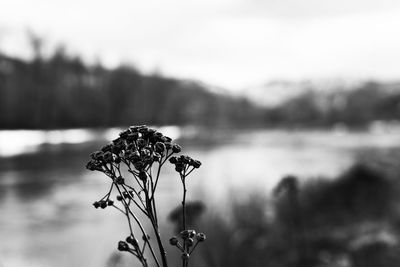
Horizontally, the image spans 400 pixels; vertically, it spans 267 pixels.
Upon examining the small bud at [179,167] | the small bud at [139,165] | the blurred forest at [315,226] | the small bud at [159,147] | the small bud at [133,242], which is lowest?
the blurred forest at [315,226]

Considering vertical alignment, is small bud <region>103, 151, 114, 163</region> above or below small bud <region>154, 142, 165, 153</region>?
below

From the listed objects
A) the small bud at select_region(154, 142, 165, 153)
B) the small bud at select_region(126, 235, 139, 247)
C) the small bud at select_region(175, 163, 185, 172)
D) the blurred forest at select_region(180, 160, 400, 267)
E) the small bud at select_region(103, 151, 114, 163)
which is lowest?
the blurred forest at select_region(180, 160, 400, 267)

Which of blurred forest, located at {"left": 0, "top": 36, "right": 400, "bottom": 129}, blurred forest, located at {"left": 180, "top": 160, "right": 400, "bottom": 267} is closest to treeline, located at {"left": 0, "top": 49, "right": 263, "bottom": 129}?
blurred forest, located at {"left": 0, "top": 36, "right": 400, "bottom": 129}

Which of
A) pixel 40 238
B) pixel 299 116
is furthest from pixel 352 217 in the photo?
pixel 299 116

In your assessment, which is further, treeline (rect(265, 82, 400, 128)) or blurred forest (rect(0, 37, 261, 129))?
treeline (rect(265, 82, 400, 128))

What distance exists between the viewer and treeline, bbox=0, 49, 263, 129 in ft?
234

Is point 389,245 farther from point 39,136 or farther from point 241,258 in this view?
point 39,136

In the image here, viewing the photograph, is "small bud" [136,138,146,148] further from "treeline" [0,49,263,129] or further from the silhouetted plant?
"treeline" [0,49,263,129]

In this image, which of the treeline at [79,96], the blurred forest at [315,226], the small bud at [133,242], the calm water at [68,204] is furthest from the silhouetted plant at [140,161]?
the treeline at [79,96]

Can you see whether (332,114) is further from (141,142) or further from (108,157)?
(108,157)

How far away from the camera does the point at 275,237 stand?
7.86 m

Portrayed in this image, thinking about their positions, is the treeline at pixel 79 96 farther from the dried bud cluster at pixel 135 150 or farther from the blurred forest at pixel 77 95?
the dried bud cluster at pixel 135 150

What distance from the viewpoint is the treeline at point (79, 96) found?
234 feet

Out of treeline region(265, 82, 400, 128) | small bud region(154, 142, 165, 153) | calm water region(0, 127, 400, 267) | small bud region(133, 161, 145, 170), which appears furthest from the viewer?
treeline region(265, 82, 400, 128)
